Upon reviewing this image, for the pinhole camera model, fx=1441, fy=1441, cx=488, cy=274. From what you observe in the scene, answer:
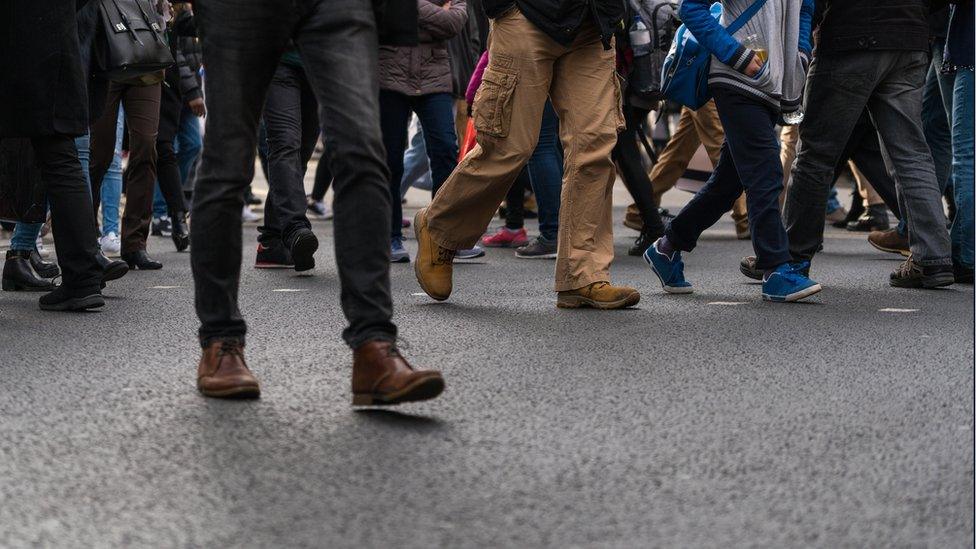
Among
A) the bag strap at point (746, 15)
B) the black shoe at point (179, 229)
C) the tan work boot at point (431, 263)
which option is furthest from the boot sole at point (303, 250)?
the bag strap at point (746, 15)

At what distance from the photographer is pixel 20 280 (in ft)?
20.7

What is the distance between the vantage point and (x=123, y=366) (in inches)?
165

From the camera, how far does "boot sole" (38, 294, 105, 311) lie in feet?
18.3

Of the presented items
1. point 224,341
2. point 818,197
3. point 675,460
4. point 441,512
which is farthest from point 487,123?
point 441,512

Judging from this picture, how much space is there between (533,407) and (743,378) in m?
0.79

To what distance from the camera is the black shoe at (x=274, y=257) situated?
7516mm

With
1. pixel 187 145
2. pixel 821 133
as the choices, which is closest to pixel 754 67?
pixel 821 133

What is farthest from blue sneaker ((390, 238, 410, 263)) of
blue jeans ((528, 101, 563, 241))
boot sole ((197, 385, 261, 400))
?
boot sole ((197, 385, 261, 400))

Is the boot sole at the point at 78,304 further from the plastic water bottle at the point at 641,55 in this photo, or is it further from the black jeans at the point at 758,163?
the plastic water bottle at the point at 641,55

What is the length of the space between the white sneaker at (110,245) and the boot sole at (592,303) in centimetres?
395

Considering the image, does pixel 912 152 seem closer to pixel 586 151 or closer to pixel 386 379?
pixel 586 151

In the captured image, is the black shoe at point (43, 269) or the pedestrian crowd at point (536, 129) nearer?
the pedestrian crowd at point (536, 129)

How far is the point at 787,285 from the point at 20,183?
3.17 m

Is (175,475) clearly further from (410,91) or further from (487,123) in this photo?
(410,91)
